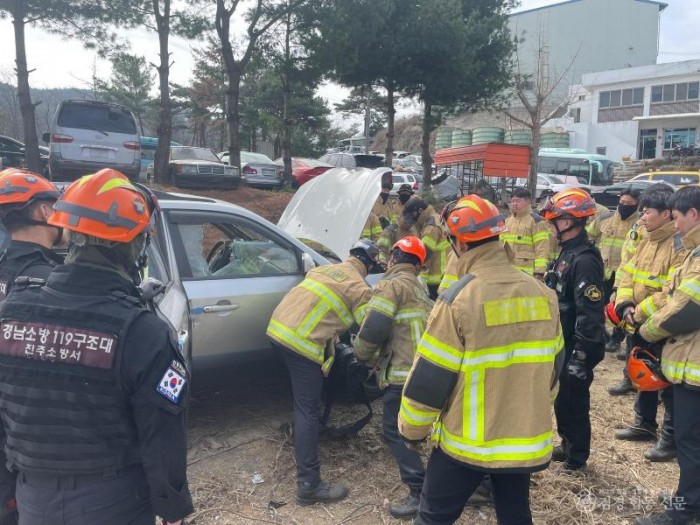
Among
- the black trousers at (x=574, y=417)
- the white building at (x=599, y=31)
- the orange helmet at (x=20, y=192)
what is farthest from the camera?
the white building at (x=599, y=31)

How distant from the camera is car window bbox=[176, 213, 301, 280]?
13.1ft

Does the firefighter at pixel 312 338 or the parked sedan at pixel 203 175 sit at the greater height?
the parked sedan at pixel 203 175

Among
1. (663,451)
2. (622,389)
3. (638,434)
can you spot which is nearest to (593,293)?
(663,451)

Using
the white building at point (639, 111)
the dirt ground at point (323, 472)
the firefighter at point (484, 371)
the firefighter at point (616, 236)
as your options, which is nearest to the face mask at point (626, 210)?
the firefighter at point (616, 236)

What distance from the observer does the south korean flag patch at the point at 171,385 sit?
1.62 m

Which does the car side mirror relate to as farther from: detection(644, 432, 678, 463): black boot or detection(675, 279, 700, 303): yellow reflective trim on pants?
detection(644, 432, 678, 463): black boot

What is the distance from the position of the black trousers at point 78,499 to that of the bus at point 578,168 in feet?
86.0

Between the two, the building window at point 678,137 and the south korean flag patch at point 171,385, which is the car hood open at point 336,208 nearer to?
the south korean flag patch at point 171,385

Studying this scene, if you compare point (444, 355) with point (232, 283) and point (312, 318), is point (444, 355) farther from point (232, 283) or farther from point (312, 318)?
point (232, 283)

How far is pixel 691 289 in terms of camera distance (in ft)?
9.75

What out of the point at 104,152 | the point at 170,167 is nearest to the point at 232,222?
the point at 104,152

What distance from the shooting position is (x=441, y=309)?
7.14 ft

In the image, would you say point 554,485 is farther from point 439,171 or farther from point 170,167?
point 439,171

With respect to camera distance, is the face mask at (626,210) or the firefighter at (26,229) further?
the face mask at (626,210)
